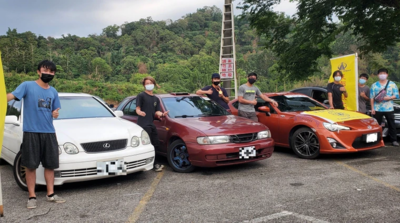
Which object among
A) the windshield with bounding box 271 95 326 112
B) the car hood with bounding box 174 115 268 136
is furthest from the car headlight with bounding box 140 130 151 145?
the windshield with bounding box 271 95 326 112

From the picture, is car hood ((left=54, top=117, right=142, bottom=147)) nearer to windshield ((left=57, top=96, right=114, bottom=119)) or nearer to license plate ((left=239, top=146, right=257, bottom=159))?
windshield ((left=57, top=96, right=114, bottom=119))

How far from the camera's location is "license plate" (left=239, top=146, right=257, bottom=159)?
17.4ft

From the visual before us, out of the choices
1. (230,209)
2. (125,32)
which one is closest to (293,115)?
(230,209)

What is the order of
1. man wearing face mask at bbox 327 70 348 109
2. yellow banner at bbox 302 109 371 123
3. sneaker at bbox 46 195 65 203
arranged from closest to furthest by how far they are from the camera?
sneaker at bbox 46 195 65 203, yellow banner at bbox 302 109 371 123, man wearing face mask at bbox 327 70 348 109

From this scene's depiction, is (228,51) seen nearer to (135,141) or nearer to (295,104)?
(295,104)

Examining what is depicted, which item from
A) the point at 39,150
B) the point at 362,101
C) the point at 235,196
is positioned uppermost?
the point at 362,101

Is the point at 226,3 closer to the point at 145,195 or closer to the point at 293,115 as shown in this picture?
the point at 293,115

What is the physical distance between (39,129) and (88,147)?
70cm

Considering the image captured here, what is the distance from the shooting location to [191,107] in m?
6.46

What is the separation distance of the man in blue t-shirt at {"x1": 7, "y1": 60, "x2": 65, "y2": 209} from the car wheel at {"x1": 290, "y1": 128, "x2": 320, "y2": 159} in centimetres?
433

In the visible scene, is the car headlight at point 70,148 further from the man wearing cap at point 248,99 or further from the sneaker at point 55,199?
the man wearing cap at point 248,99

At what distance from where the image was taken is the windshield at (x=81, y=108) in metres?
5.48

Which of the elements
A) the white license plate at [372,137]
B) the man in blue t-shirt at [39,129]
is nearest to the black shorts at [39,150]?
the man in blue t-shirt at [39,129]

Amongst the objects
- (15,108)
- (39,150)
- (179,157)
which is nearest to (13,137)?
(15,108)
